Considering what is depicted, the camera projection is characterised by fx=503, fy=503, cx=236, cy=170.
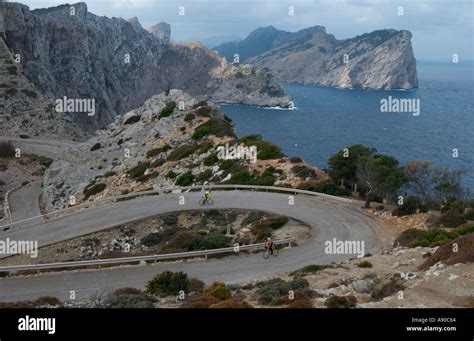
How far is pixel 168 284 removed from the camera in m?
19.4

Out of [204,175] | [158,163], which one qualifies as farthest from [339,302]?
[158,163]

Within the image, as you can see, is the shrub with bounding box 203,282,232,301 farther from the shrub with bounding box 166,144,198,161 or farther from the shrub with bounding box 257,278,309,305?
the shrub with bounding box 166,144,198,161

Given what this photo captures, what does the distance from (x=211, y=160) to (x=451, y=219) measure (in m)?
24.0

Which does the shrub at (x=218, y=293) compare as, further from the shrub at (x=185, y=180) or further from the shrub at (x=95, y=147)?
the shrub at (x=95, y=147)

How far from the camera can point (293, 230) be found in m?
30.4

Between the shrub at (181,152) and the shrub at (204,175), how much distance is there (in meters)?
4.84

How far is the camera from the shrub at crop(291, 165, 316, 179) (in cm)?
4084

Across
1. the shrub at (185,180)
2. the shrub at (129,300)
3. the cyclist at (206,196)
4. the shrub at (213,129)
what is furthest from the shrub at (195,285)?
the shrub at (213,129)

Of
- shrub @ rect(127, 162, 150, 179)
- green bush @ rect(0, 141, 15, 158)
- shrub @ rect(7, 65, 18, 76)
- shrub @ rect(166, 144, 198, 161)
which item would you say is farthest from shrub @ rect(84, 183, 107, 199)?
shrub @ rect(7, 65, 18, 76)

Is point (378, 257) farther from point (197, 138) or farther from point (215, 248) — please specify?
point (197, 138)

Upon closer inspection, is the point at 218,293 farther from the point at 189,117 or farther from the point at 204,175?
the point at 189,117

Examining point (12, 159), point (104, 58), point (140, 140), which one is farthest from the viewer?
point (104, 58)

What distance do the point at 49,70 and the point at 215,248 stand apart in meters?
135
